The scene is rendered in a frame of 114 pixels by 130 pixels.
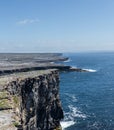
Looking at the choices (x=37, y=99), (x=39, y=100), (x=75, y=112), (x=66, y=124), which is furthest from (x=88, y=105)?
(x=37, y=99)

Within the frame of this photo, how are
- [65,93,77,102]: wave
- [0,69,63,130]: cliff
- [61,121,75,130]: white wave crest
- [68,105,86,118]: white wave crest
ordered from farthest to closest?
[65,93,77,102]: wave
[68,105,86,118]: white wave crest
[61,121,75,130]: white wave crest
[0,69,63,130]: cliff

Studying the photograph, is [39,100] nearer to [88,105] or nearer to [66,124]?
[66,124]

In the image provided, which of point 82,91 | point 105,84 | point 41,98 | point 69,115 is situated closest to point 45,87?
point 41,98

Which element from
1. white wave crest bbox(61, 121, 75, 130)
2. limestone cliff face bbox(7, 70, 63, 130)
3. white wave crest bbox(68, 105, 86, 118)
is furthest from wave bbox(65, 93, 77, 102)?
white wave crest bbox(61, 121, 75, 130)

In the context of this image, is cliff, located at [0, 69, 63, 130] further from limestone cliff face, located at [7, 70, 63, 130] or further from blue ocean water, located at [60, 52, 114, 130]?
blue ocean water, located at [60, 52, 114, 130]

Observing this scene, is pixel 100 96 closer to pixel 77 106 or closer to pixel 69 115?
pixel 77 106

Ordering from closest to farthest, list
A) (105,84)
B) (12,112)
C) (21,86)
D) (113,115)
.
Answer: (12,112) < (21,86) < (113,115) < (105,84)

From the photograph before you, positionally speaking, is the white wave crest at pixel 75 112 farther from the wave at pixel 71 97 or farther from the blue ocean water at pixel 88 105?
the wave at pixel 71 97
